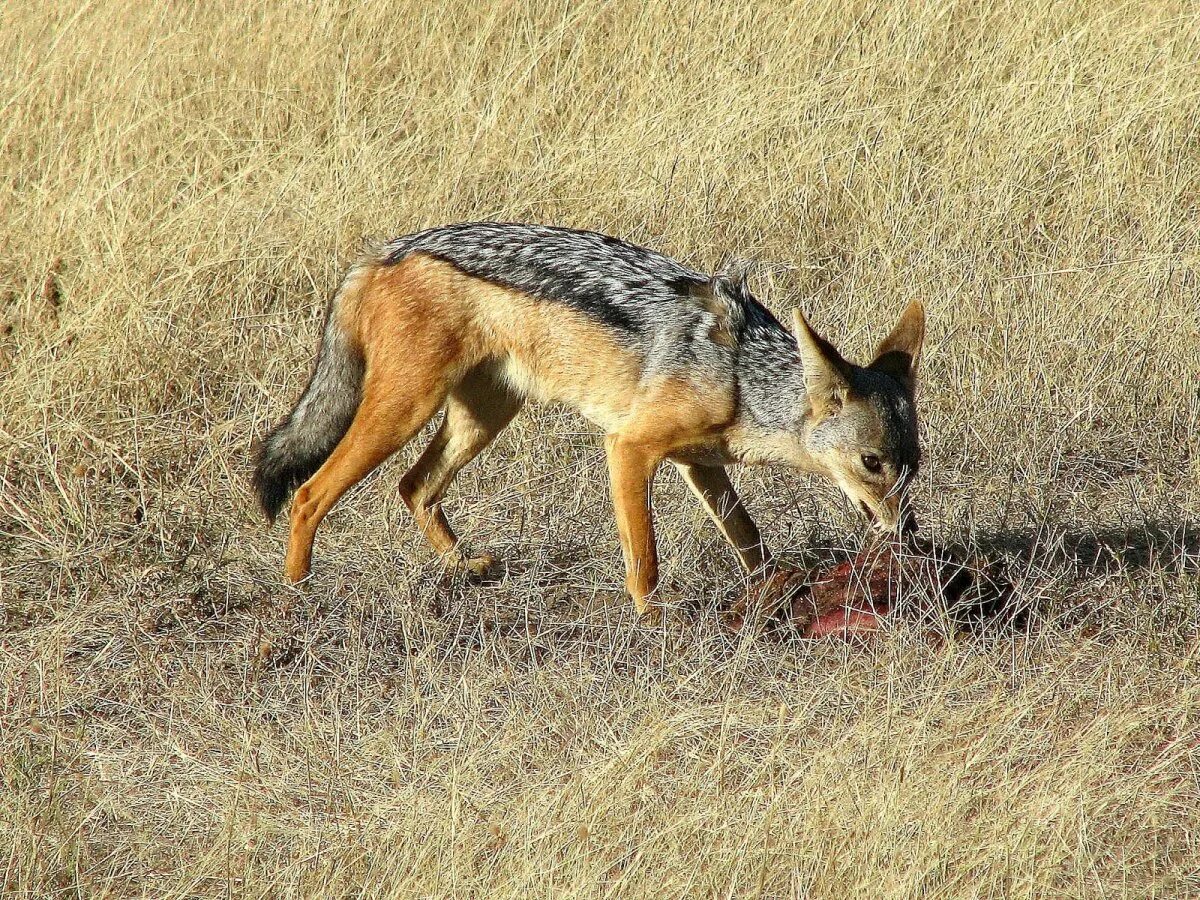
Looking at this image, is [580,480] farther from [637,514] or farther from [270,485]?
[270,485]

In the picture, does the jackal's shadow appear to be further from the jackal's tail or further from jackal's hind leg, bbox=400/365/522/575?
the jackal's tail

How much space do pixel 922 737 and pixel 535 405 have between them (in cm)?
286

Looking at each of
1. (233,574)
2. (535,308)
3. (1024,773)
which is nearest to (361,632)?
(233,574)

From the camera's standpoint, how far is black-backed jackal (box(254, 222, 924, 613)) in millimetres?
4867

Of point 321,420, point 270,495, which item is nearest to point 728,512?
point 321,420

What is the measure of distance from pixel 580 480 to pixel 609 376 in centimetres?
81

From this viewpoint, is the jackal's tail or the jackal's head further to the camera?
the jackal's tail

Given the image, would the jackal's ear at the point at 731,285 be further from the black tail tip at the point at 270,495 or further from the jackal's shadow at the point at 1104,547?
the black tail tip at the point at 270,495

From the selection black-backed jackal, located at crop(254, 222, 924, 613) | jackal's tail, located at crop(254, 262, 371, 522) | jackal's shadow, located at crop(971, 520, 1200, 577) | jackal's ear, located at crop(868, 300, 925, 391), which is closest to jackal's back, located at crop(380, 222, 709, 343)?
black-backed jackal, located at crop(254, 222, 924, 613)

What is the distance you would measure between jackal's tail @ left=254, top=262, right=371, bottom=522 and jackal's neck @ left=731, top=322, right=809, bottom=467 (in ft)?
4.67

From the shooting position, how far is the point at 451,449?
218 inches

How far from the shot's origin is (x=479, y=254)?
16.8 feet

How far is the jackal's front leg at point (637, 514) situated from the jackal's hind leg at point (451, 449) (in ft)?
2.38

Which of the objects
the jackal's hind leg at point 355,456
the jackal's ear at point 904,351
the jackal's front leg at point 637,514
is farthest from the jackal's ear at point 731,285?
the jackal's hind leg at point 355,456
